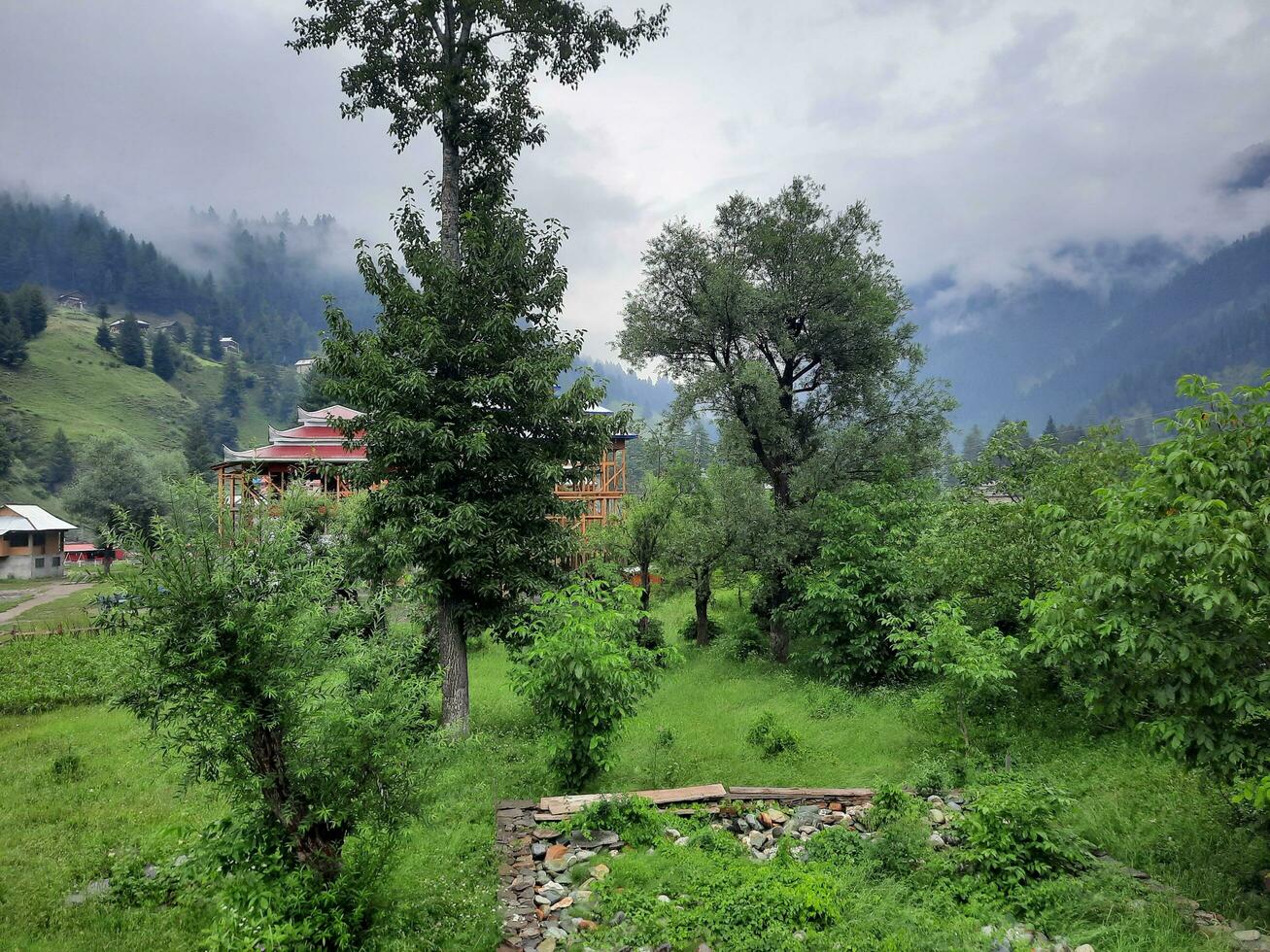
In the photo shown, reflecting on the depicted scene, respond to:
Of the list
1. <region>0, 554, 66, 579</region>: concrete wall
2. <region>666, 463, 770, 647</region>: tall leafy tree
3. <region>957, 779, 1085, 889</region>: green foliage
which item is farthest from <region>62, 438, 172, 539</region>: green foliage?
<region>957, 779, 1085, 889</region>: green foliage

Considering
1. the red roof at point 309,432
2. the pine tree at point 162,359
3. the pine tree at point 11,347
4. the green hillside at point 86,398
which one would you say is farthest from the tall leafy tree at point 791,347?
the pine tree at point 162,359

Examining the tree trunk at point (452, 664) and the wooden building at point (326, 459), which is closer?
the tree trunk at point (452, 664)

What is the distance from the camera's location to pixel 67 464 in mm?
70812

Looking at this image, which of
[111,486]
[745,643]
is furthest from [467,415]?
[111,486]

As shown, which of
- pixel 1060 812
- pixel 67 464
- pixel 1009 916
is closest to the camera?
pixel 1009 916

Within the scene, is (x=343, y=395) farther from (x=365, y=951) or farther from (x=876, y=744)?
(x=876, y=744)

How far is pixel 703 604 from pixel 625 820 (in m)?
12.9

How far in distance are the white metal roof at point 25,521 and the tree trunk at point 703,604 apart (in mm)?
49513

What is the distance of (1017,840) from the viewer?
6680 mm

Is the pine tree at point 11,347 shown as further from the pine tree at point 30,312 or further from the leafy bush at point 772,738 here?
the leafy bush at point 772,738

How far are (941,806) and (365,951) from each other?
22.7 feet

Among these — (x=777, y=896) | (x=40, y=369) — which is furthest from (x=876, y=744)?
(x=40, y=369)

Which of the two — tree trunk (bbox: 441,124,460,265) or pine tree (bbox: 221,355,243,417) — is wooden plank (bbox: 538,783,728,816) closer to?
tree trunk (bbox: 441,124,460,265)

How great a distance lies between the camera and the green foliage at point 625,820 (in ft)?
25.1
